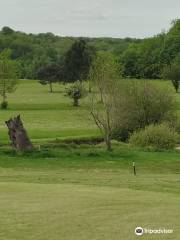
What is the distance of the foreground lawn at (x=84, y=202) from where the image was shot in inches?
535

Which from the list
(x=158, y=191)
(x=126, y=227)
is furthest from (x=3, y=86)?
(x=126, y=227)

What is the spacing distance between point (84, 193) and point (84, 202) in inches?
91.1

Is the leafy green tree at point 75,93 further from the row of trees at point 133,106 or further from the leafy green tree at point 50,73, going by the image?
the row of trees at point 133,106

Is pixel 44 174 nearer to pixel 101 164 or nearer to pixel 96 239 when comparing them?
pixel 101 164

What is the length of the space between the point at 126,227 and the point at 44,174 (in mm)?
15212

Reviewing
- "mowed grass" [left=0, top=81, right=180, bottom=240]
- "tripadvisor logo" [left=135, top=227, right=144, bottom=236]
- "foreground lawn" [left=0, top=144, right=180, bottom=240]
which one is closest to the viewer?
"tripadvisor logo" [left=135, top=227, right=144, bottom=236]

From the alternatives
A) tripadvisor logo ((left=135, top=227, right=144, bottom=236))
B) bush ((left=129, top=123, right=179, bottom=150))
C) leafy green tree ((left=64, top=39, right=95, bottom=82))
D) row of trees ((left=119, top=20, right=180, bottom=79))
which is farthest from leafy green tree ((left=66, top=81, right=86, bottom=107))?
tripadvisor logo ((left=135, top=227, right=144, bottom=236))

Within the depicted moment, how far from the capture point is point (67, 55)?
112750 mm

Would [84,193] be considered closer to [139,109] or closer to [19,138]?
[19,138]

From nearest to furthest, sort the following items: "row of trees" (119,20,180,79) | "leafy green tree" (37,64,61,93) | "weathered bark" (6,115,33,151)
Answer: "weathered bark" (6,115,33,151)
"leafy green tree" (37,64,61,93)
"row of trees" (119,20,180,79)

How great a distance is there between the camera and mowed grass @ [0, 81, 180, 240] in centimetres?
1373

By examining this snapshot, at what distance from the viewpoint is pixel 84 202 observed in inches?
Answer: 681

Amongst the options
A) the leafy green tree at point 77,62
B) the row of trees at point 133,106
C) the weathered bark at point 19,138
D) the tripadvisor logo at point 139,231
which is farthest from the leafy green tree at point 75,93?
the tripadvisor logo at point 139,231

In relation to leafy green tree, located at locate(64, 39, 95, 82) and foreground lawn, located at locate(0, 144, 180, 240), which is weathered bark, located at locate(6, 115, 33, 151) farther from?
leafy green tree, located at locate(64, 39, 95, 82)
